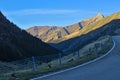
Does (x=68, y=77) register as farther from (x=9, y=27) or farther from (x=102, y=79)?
(x=9, y=27)

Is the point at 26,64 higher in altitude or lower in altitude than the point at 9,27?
lower

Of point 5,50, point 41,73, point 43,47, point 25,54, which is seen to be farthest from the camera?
point 43,47

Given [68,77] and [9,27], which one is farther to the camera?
[9,27]

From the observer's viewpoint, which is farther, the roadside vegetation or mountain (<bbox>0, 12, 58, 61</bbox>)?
mountain (<bbox>0, 12, 58, 61</bbox>)

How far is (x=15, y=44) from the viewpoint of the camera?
74438mm

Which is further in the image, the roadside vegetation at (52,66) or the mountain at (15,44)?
the mountain at (15,44)

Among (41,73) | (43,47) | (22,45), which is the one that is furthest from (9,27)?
(41,73)

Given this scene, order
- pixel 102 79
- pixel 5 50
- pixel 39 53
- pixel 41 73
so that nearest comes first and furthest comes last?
pixel 102 79 → pixel 41 73 → pixel 5 50 → pixel 39 53

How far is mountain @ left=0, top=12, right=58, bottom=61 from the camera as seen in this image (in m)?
65.7

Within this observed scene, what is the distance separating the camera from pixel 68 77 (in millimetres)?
17219

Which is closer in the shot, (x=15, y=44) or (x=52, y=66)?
(x=52, y=66)

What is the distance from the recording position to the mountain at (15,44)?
216 feet

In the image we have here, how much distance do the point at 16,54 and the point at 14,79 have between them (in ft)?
165

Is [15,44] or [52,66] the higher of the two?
[15,44]
